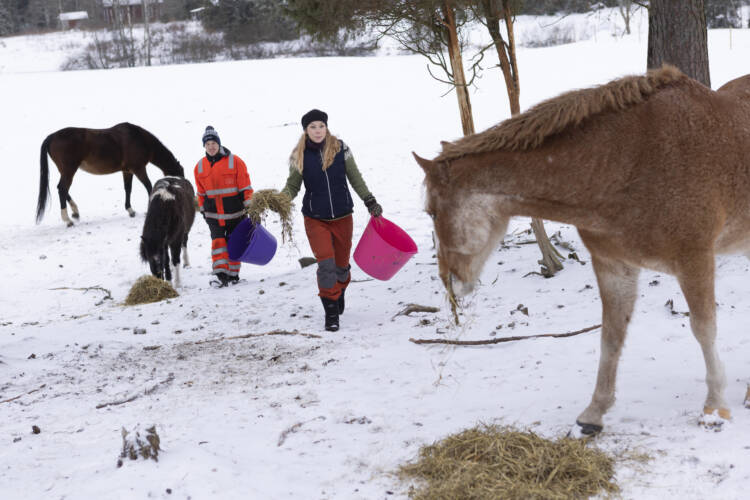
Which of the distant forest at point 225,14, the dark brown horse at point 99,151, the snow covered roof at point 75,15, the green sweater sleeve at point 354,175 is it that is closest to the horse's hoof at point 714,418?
the green sweater sleeve at point 354,175

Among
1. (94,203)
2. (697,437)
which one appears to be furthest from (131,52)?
(697,437)

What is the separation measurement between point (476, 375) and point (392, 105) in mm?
20418

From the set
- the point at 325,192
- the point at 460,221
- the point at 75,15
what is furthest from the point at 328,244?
the point at 75,15

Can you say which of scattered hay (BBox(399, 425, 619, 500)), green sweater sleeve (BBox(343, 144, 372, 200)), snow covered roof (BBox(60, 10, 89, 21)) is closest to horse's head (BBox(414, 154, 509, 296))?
scattered hay (BBox(399, 425, 619, 500))

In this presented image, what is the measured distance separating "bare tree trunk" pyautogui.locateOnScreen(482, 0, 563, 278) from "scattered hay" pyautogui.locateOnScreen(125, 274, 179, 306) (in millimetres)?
5031

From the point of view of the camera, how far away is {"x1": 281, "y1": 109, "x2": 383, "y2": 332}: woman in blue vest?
18.9 ft

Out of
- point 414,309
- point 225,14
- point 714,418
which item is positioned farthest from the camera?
point 225,14

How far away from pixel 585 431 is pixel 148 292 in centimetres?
659

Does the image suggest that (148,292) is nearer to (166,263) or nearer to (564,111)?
(166,263)

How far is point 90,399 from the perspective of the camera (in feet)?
14.2

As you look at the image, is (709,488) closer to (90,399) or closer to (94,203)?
(90,399)

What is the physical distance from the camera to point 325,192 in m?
5.79

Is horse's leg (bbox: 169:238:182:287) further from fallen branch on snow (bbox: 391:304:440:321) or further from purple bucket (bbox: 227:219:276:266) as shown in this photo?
fallen branch on snow (bbox: 391:304:440:321)

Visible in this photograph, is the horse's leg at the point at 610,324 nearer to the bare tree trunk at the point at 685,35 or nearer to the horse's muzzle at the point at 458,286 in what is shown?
the horse's muzzle at the point at 458,286
